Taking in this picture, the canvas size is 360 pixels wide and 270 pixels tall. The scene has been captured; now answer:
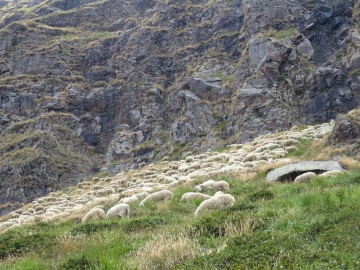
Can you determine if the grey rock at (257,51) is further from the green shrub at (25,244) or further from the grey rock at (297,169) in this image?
the green shrub at (25,244)

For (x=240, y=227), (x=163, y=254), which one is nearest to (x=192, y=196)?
(x=240, y=227)

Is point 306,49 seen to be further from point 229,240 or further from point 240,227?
point 229,240

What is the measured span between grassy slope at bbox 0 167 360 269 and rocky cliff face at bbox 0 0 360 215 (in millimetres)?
35462

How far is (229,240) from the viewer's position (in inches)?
270

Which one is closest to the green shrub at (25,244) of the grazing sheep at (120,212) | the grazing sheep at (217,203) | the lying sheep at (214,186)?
the grazing sheep at (120,212)

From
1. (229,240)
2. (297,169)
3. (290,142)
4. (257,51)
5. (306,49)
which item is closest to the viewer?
(229,240)

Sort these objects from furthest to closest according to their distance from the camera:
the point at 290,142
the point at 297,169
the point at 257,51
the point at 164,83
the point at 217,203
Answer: the point at 164,83 → the point at 257,51 → the point at 290,142 → the point at 297,169 → the point at 217,203

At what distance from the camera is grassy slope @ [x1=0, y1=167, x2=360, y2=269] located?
562 cm

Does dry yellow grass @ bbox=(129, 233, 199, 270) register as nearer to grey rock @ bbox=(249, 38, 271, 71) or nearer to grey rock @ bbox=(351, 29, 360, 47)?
grey rock @ bbox=(249, 38, 271, 71)

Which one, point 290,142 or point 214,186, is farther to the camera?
point 290,142

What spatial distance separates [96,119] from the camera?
6569 centimetres

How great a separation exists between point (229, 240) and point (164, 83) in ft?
203

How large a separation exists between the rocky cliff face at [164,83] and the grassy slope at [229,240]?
3546 cm

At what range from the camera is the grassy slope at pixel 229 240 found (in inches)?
221
